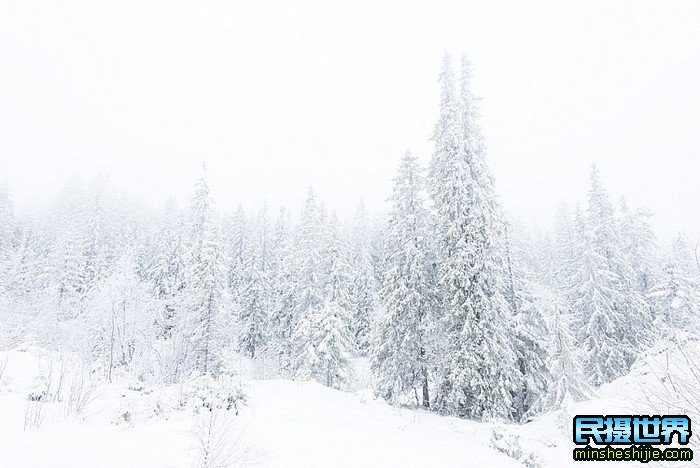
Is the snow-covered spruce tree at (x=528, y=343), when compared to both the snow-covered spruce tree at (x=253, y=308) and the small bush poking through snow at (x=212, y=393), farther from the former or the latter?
the snow-covered spruce tree at (x=253, y=308)

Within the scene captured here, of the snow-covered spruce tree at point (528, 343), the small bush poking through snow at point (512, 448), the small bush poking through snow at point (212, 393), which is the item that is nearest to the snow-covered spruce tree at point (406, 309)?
the snow-covered spruce tree at point (528, 343)

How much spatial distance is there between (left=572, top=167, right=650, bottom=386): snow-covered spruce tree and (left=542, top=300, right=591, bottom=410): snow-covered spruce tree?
8.01 m

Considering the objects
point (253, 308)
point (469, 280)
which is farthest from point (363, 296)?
point (469, 280)

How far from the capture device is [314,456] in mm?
5430

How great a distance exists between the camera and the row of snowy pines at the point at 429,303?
62.9ft

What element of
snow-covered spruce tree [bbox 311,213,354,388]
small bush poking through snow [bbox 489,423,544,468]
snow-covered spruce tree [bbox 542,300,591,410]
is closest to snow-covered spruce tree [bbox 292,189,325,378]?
snow-covered spruce tree [bbox 311,213,354,388]

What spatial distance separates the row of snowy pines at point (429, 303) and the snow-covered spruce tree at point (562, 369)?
0.27 ft

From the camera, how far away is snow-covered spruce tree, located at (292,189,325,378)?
31.4 m

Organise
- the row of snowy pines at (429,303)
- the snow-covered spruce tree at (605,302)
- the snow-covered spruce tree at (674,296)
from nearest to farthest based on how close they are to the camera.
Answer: the row of snowy pines at (429,303) → the snow-covered spruce tree at (674,296) → the snow-covered spruce tree at (605,302)

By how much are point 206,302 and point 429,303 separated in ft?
54.6

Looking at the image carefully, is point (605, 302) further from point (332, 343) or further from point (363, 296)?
point (363, 296)

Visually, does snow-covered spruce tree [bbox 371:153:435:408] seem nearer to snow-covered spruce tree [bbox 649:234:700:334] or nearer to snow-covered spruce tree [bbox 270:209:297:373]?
snow-covered spruce tree [bbox 649:234:700:334]

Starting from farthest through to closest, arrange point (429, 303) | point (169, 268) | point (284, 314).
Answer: point (169, 268)
point (284, 314)
point (429, 303)

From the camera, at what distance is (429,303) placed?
70.0 feet
